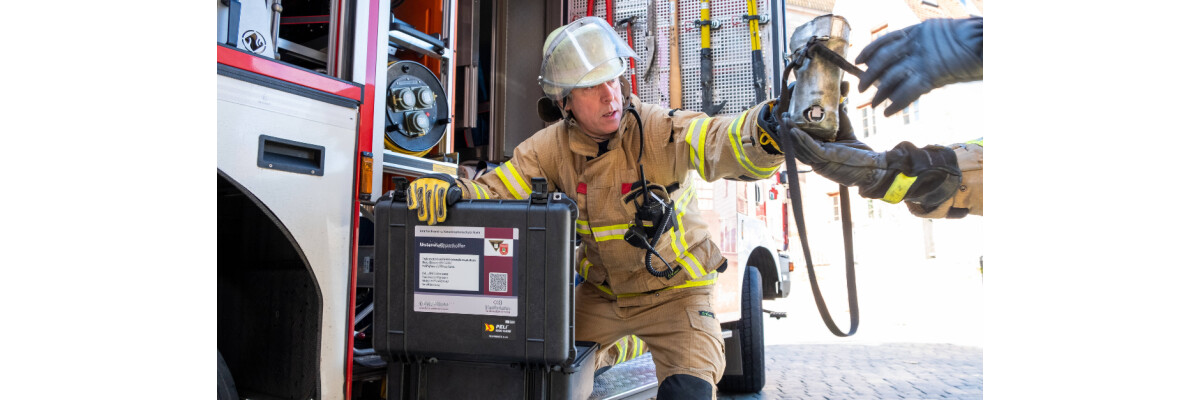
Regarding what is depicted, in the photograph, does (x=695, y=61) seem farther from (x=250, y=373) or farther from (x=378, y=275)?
(x=250, y=373)

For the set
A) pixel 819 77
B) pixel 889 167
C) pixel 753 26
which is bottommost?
pixel 889 167

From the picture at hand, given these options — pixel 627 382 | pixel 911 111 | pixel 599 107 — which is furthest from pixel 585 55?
pixel 627 382

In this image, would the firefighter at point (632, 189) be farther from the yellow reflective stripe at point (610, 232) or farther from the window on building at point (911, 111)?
the window on building at point (911, 111)

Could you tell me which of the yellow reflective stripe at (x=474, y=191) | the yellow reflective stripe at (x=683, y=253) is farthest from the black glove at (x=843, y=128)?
the yellow reflective stripe at (x=474, y=191)

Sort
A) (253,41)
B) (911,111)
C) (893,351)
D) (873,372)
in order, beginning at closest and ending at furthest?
(253,41), (911,111), (873,372), (893,351)

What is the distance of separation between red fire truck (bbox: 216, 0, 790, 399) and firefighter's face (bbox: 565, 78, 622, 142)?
0.60 metres

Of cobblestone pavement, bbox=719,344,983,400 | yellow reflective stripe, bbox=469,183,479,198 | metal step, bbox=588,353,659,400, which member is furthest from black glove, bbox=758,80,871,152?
cobblestone pavement, bbox=719,344,983,400

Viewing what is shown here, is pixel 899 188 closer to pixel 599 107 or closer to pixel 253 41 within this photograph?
pixel 599 107

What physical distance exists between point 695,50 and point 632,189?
74.2 inches

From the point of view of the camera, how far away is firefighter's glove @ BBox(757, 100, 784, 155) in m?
2.00

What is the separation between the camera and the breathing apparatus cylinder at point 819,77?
1777mm

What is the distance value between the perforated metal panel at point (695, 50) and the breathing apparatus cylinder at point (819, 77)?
2066 mm

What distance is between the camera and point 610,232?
7.98 feet

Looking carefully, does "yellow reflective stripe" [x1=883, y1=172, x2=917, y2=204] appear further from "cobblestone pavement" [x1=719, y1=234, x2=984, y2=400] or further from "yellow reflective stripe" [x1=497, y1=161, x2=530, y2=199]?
"yellow reflective stripe" [x1=497, y1=161, x2=530, y2=199]
